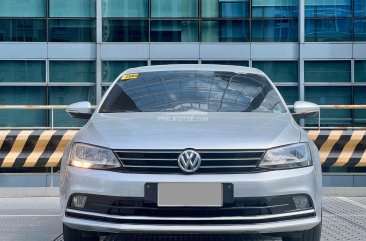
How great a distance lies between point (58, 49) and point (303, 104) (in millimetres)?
16503

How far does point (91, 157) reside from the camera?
453 centimetres

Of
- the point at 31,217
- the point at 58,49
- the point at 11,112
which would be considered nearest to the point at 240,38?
the point at 58,49

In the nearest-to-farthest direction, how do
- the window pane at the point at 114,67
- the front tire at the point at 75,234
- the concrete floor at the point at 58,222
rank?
the front tire at the point at 75,234 < the concrete floor at the point at 58,222 < the window pane at the point at 114,67

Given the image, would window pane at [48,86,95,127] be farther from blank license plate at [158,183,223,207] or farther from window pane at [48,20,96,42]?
blank license plate at [158,183,223,207]

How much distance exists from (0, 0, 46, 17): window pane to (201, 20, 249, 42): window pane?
543 centimetres

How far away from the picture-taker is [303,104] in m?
→ 5.98

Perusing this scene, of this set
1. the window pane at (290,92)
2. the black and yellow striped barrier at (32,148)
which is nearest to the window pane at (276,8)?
the window pane at (290,92)

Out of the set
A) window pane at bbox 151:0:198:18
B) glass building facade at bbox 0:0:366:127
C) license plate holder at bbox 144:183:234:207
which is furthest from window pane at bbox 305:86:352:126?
license plate holder at bbox 144:183:234:207

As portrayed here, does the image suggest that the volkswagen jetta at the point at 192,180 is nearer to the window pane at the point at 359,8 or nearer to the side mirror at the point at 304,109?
the side mirror at the point at 304,109

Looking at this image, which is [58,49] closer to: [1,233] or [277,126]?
[1,233]

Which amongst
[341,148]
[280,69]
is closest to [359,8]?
[280,69]

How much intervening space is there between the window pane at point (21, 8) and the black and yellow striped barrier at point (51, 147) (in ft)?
43.6

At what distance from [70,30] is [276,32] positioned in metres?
6.83

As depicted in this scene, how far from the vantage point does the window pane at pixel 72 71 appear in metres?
21.6
